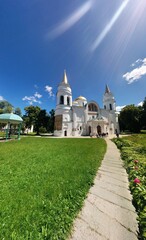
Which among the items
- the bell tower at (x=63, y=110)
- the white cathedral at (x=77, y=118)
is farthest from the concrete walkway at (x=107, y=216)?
the bell tower at (x=63, y=110)

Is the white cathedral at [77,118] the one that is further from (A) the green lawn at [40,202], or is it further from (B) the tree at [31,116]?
(A) the green lawn at [40,202]

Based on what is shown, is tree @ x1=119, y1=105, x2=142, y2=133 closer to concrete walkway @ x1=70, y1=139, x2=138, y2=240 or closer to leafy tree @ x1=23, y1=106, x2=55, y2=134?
leafy tree @ x1=23, y1=106, x2=55, y2=134

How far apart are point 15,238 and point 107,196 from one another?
2.37 metres

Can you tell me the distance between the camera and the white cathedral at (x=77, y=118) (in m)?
35.7

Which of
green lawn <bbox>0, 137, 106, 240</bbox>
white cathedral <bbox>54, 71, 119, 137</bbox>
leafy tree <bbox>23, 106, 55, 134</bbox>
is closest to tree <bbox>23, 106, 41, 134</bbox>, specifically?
leafy tree <bbox>23, 106, 55, 134</bbox>

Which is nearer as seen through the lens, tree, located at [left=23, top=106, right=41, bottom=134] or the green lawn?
the green lawn

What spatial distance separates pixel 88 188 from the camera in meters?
3.36

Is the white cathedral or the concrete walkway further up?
the white cathedral

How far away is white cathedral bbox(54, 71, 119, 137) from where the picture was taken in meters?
35.7

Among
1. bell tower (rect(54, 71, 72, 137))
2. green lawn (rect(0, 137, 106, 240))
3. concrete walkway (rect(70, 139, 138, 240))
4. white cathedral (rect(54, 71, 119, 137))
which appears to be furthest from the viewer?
white cathedral (rect(54, 71, 119, 137))

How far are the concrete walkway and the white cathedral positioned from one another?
30894 mm

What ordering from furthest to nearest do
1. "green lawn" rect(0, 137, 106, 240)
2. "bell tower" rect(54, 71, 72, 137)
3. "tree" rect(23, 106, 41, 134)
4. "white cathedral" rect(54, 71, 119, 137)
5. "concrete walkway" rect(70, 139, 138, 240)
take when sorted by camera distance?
"tree" rect(23, 106, 41, 134), "white cathedral" rect(54, 71, 119, 137), "bell tower" rect(54, 71, 72, 137), "concrete walkway" rect(70, 139, 138, 240), "green lawn" rect(0, 137, 106, 240)

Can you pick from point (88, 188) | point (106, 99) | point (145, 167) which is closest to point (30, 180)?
point (88, 188)

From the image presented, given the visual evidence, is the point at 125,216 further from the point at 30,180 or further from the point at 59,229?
the point at 30,180
